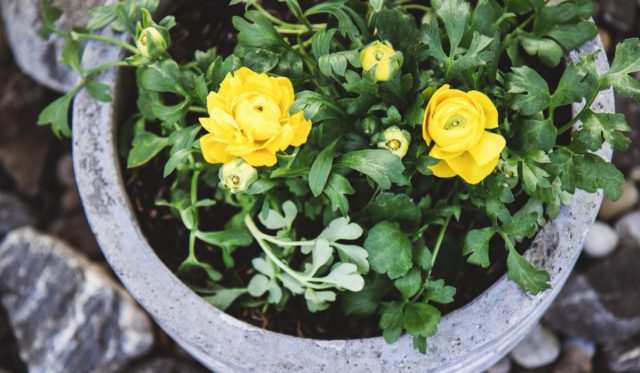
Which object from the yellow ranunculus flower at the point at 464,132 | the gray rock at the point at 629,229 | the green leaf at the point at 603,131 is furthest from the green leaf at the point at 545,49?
the gray rock at the point at 629,229

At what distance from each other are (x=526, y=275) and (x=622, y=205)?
2.57ft

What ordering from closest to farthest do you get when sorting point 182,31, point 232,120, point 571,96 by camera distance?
point 232,120
point 571,96
point 182,31

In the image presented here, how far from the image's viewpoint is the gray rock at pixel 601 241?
63.4 inches

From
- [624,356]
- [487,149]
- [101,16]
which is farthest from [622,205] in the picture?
[101,16]

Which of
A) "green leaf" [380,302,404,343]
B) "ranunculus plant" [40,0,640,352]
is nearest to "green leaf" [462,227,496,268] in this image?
"ranunculus plant" [40,0,640,352]

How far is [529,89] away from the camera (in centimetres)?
91

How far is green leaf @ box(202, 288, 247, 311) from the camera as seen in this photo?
3.51ft

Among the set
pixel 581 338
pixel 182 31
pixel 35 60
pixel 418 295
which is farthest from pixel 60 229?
pixel 581 338

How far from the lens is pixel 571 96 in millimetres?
940

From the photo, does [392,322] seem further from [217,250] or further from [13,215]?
[13,215]

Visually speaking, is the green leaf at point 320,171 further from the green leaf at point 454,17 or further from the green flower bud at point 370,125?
the green leaf at point 454,17

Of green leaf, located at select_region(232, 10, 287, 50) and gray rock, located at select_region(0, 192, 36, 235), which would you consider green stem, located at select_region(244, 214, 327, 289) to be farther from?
gray rock, located at select_region(0, 192, 36, 235)

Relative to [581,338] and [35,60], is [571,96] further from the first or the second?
[35,60]

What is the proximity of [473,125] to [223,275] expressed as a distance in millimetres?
515
